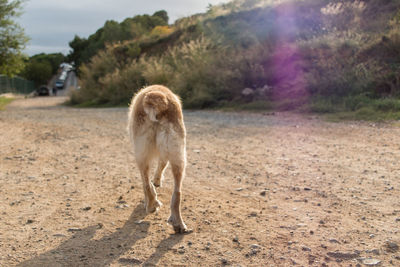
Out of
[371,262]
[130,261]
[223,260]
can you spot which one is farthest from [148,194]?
[371,262]

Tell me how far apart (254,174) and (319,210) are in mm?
1650

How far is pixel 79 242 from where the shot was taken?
133 inches

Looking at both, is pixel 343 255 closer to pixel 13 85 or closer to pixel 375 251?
pixel 375 251

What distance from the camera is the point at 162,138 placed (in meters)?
3.64

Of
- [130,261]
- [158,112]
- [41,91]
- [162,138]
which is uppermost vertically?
[41,91]

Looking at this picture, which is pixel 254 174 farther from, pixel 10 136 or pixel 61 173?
pixel 10 136

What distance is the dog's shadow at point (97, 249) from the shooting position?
118 inches

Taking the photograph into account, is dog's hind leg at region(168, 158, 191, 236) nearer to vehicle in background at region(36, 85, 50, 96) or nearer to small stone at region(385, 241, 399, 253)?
small stone at region(385, 241, 399, 253)

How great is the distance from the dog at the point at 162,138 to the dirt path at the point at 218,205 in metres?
0.34

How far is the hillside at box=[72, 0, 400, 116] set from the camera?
13.1 meters

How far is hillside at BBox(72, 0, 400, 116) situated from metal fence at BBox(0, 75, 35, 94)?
19.1m

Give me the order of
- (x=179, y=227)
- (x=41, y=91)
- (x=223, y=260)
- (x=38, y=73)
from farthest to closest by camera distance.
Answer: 1. (x=38, y=73)
2. (x=41, y=91)
3. (x=179, y=227)
4. (x=223, y=260)

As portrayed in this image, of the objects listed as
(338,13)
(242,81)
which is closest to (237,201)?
(242,81)

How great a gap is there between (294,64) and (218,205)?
12.9 meters
